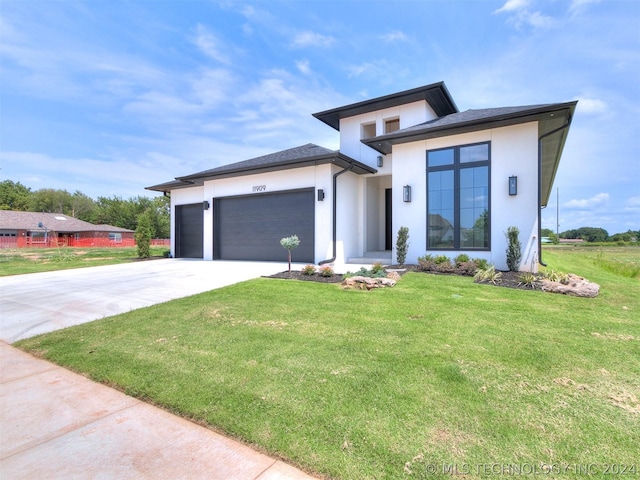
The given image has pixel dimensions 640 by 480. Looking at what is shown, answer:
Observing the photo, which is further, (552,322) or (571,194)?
(571,194)

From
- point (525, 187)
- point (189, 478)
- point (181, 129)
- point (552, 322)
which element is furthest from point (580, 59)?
point (181, 129)

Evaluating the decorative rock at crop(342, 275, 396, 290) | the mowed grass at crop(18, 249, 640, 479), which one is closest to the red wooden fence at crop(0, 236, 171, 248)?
the decorative rock at crop(342, 275, 396, 290)

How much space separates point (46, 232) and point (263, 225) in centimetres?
4442

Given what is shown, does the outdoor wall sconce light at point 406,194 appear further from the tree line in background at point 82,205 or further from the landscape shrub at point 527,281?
the tree line in background at point 82,205

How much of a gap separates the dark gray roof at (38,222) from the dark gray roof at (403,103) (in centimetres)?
4625

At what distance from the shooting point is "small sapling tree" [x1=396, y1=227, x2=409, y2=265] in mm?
10031

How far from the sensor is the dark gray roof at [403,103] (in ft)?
37.7

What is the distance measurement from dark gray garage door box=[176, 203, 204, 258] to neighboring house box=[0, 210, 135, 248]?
96.1ft

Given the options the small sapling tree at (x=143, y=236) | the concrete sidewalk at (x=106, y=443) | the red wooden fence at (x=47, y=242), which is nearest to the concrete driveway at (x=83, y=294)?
the concrete sidewalk at (x=106, y=443)

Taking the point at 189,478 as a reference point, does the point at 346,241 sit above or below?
above

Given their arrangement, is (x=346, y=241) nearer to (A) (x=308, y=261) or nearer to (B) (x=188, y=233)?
(A) (x=308, y=261)

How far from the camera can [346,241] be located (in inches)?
476

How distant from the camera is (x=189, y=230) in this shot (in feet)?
53.9

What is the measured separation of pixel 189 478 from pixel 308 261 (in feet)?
33.9
